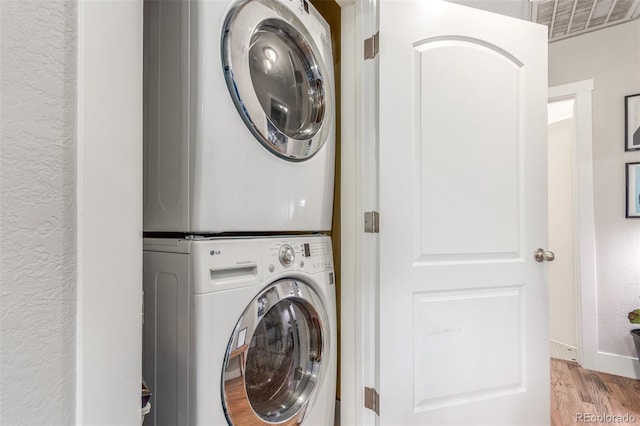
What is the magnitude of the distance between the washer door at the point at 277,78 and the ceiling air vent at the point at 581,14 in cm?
182

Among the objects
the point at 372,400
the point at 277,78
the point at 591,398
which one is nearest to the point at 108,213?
the point at 277,78

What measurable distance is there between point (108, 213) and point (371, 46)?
120cm

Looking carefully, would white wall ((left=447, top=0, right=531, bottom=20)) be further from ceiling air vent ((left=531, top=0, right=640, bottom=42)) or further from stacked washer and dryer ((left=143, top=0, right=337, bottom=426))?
stacked washer and dryer ((left=143, top=0, right=337, bottom=426))

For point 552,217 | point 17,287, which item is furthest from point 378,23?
point 552,217

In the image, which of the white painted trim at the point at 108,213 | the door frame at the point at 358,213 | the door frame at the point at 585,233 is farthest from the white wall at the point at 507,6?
the white painted trim at the point at 108,213

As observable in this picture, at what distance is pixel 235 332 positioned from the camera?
80cm

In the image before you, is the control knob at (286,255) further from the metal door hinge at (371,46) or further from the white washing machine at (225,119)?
the metal door hinge at (371,46)

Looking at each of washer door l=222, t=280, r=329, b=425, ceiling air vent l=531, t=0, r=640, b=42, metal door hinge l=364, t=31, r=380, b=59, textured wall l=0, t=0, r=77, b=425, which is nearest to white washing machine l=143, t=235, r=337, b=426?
washer door l=222, t=280, r=329, b=425

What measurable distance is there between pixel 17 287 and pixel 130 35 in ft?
1.21

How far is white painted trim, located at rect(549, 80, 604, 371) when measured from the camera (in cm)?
239

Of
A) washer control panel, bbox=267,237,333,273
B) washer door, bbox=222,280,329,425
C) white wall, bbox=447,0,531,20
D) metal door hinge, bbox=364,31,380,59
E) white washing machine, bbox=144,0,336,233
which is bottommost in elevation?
washer door, bbox=222,280,329,425

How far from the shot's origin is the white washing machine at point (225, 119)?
0.78 meters

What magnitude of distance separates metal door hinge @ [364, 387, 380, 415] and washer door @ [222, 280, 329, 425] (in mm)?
321

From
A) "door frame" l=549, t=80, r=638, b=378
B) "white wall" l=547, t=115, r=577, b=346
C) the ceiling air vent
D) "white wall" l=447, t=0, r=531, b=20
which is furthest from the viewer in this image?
"white wall" l=547, t=115, r=577, b=346
